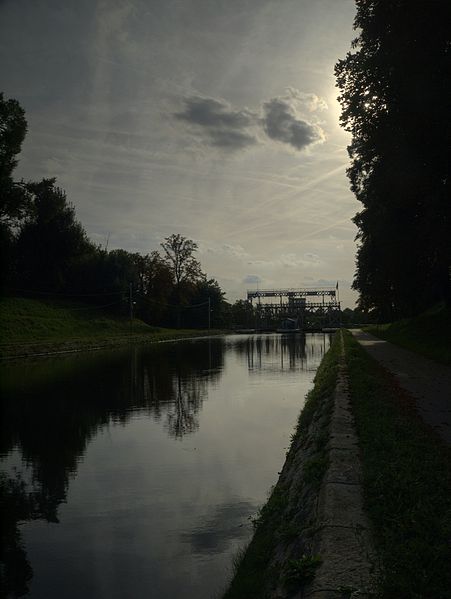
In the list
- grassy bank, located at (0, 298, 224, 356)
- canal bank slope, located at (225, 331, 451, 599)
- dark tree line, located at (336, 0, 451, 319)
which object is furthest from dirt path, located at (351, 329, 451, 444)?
grassy bank, located at (0, 298, 224, 356)

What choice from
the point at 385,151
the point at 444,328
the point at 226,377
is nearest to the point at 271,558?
the point at 385,151

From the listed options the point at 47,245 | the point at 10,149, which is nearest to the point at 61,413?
the point at 10,149

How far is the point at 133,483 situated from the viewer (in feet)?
31.1

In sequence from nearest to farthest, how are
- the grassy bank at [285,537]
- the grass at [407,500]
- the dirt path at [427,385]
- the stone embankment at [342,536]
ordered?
the grass at [407,500] < the stone embankment at [342,536] < the grassy bank at [285,537] < the dirt path at [427,385]

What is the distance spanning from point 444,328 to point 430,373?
13333mm

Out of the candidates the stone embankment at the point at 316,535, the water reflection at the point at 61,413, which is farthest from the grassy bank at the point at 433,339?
the stone embankment at the point at 316,535

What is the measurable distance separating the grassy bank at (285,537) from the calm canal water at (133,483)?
42 centimetres

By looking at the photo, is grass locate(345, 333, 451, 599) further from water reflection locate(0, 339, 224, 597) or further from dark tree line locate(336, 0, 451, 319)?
dark tree line locate(336, 0, 451, 319)

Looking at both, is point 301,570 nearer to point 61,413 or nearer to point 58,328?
point 61,413

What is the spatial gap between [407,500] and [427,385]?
Answer: 10875 millimetres

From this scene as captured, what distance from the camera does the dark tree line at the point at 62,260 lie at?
46.4 m

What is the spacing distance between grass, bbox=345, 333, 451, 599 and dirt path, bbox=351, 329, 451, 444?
Answer: 18.5 inches

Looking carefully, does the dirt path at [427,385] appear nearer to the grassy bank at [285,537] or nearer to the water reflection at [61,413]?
A: the grassy bank at [285,537]

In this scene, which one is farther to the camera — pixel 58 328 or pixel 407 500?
pixel 58 328
